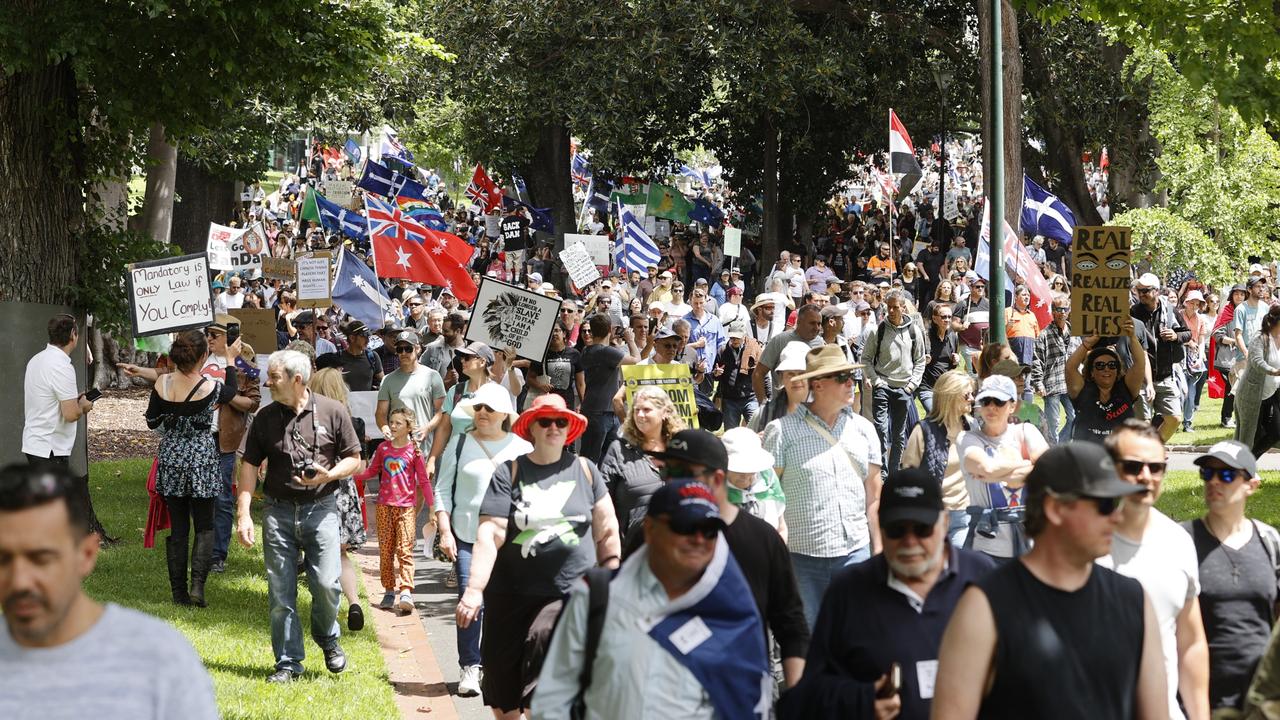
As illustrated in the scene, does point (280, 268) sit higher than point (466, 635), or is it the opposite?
point (280, 268)

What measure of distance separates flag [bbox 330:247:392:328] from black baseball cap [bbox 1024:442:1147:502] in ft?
46.0

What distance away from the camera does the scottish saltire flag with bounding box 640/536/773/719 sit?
4.14 meters

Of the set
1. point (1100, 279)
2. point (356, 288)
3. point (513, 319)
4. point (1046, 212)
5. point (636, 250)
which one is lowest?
point (513, 319)

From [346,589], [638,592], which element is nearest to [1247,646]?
[638,592]

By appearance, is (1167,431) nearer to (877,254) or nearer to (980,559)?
(980,559)

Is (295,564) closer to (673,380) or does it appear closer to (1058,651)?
(673,380)

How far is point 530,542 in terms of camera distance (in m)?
6.39

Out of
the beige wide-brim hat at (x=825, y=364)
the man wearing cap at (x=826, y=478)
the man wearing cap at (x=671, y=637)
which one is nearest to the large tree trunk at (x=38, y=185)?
the beige wide-brim hat at (x=825, y=364)

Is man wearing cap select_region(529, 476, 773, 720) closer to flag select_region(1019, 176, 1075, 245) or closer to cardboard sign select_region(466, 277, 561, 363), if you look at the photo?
cardboard sign select_region(466, 277, 561, 363)

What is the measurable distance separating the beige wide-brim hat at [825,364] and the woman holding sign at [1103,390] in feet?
8.36

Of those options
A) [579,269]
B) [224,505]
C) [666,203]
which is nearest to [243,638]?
[224,505]

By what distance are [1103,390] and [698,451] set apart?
5239mm

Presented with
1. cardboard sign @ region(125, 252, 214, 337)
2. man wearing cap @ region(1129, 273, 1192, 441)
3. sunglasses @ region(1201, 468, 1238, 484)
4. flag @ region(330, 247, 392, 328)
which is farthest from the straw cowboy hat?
flag @ region(330, 247, 392, 328)

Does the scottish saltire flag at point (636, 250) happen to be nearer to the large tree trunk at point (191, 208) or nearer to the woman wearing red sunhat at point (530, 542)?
the large tree trunk at point (191, 208)
